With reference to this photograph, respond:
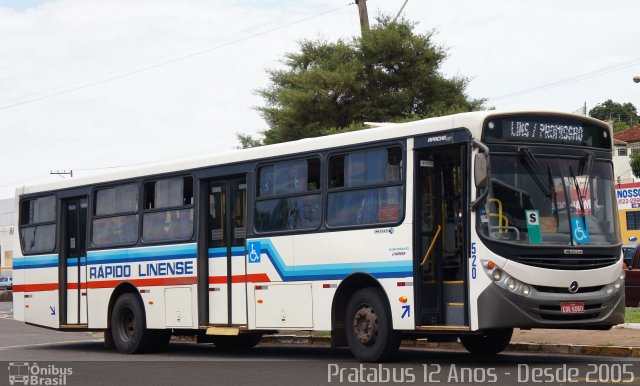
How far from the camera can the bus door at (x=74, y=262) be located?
71.7 feet

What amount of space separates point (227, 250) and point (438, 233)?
15.1ft

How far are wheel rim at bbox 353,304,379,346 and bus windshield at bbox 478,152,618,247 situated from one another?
226cm

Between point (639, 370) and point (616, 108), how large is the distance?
132205mm

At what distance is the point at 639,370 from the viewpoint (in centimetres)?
1362

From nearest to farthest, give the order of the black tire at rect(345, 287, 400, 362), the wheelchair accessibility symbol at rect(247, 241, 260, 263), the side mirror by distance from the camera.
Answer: the side mirror < the black tire at rect(345, 287, 400, 362) < the wheelchair accessibility symbol at rect(247, 241, 260, 263)

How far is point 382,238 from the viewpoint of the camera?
15547 mm

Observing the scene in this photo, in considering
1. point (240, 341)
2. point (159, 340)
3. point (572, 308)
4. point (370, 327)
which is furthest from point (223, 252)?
point (572, 308)

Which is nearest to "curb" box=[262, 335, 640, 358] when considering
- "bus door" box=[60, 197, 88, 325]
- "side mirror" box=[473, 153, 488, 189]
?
"side mirror" box=[473, 153, 488, 189]

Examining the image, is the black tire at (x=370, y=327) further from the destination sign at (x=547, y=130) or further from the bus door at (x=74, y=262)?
the bus door at (x=74, y=262)

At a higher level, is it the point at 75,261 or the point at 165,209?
the point at 165,209

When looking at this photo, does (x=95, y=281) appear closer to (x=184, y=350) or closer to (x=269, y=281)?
(x=184, y=350)

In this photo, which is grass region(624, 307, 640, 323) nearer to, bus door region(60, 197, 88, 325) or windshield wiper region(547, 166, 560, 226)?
windshield wiper region(547, 166, 560, 226)

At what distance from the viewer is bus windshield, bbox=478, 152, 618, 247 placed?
47.0 ft

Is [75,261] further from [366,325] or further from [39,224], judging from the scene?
[366,325]
